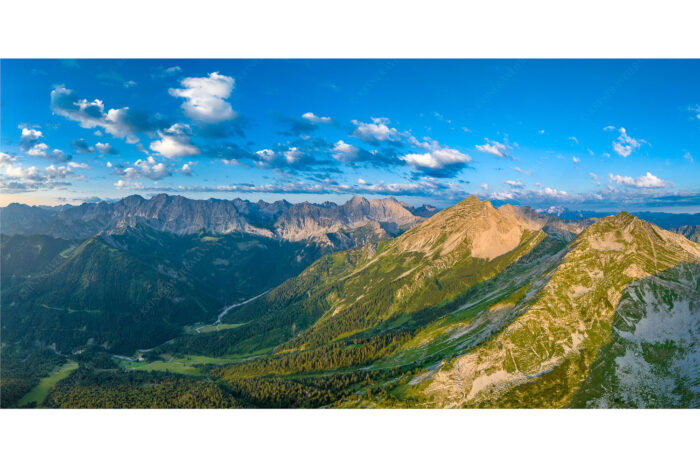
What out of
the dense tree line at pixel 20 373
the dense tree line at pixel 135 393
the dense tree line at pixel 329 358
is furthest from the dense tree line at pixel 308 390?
the dense tree line at pixel 20 373

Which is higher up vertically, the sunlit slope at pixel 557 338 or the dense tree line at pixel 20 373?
the sunlit slope at pixel 557 338

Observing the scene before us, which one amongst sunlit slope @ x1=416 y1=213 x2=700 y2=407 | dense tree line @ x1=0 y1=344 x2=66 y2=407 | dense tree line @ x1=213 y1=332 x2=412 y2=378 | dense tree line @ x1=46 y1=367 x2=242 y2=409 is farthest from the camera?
dense tree line @ x1=213 y1=332 x2=412 y2=378

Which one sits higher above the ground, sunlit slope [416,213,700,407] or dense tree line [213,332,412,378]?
sunlit slope [416,213,700,407]

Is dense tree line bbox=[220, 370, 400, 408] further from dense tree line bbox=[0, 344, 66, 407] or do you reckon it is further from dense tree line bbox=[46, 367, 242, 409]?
dense tree line bbox=[0, 344, 66, 407]

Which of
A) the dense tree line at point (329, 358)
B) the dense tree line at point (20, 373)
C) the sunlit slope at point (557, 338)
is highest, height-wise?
the sunlit slope at point (557, 338)

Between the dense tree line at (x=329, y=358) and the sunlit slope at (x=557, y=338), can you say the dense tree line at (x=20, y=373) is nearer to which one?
the dense tree line at (x=329, y=358)

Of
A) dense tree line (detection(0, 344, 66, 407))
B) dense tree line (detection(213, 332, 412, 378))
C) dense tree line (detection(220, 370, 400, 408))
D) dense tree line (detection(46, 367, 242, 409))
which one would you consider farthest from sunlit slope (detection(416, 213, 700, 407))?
dense tree line (detection(0, 344, 66, 407))

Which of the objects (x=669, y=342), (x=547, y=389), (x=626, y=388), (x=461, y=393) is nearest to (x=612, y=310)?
(x=669, y=342)

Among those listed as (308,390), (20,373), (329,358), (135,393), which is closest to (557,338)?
(308,390)
